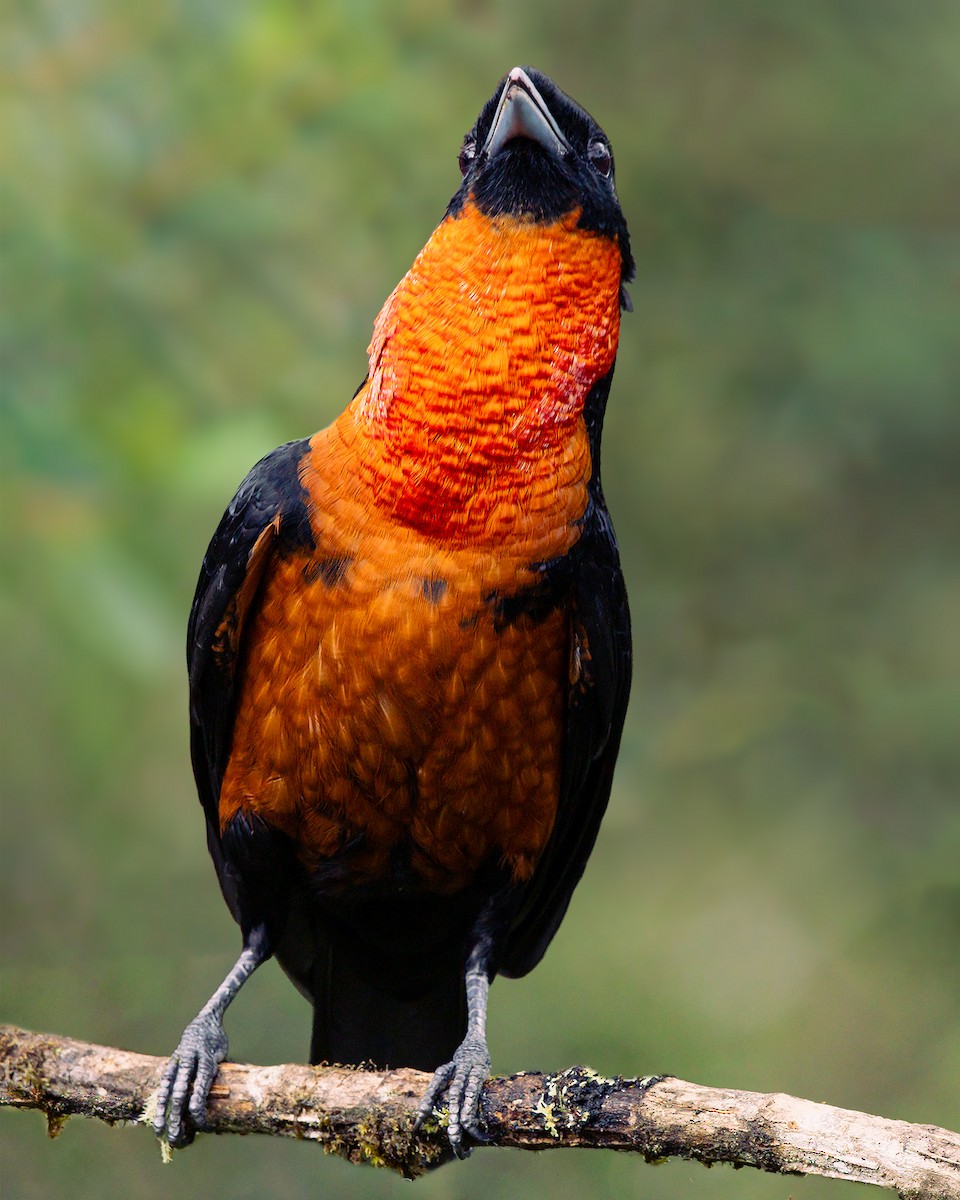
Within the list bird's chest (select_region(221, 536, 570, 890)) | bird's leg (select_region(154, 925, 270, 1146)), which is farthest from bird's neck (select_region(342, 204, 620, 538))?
bird's leg (select_region(154, 925, 270, 1146))

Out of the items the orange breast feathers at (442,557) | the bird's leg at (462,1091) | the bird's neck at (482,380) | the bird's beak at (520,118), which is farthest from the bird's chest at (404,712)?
the bird's beak at (520,118)

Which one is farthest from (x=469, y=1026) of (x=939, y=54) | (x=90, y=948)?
(x=939, y=54)

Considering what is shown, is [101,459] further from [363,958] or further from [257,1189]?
[257,1189]

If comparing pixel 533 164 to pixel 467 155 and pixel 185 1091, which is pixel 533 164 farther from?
pixel 185 1091

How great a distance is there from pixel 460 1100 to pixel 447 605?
A: 109cm

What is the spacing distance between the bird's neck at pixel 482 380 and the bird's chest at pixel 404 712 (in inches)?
6.7

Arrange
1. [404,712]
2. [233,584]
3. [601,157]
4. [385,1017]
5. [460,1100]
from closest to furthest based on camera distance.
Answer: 1. [460,1100]
2. [404,712]
3. [233,584]
4. [601,157]
5. [385,1017]

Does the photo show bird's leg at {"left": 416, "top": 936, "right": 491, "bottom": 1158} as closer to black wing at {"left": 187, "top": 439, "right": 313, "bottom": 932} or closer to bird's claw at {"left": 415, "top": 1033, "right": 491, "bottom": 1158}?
bird's claw at {"left": 415, "top": 1033, "right": 491, "bottom": 1158}

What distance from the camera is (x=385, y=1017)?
13.2ft

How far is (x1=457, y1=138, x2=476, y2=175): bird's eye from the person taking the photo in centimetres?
347

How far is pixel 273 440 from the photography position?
151 inches

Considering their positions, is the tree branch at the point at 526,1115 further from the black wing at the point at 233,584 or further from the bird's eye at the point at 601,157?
the bird's eye at the point at 601,157

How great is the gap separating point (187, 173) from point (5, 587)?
1.46m

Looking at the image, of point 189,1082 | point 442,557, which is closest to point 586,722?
point 442,557
